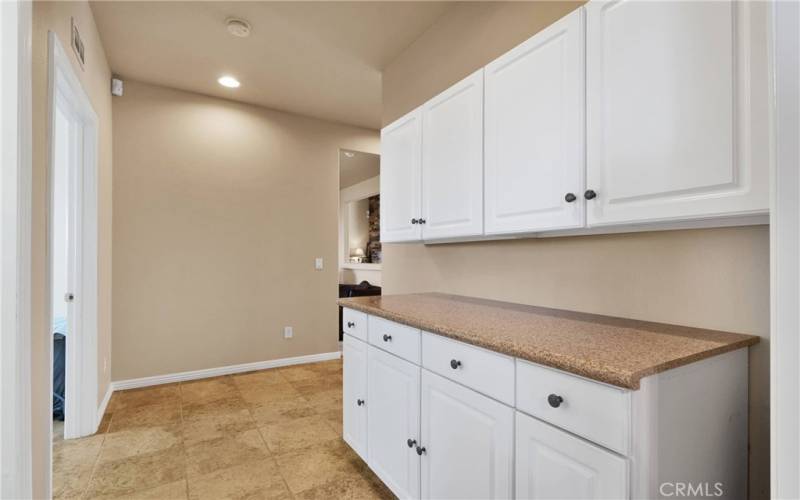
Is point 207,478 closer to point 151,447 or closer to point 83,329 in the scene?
point 151,447

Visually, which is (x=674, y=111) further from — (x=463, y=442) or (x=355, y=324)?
(x=355, y=324)

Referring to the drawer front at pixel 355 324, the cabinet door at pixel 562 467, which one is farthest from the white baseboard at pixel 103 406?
the cabinet door at pixel 562 467

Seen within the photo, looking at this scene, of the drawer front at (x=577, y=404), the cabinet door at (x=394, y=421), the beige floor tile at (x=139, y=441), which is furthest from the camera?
the beige floor tile at (x=139, y=441)

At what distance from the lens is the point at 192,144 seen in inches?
138

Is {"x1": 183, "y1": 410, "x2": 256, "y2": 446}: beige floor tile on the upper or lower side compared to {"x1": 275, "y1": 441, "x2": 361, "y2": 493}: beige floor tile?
lower

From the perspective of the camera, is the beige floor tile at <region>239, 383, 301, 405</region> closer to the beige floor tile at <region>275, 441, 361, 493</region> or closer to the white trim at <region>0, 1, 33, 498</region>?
the beige floor tile at <region>275, 441, 361, 493</region>

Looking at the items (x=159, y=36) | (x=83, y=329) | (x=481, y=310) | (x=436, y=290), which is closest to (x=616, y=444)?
(x=481, y=310)

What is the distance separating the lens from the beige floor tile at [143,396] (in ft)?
9.56

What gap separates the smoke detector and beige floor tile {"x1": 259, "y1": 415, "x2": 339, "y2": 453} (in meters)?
2.65

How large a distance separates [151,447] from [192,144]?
2522 millimetres

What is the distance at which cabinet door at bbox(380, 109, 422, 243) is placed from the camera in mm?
2137

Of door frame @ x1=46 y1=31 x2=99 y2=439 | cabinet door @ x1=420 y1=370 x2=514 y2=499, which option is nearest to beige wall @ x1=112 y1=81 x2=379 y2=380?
door frame @ x1=46 y1=31 x2=99 y2=439

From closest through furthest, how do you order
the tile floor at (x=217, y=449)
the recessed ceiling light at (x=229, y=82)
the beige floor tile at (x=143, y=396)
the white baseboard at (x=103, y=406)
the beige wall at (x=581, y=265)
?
the beige wall at (x=581, y=265) → the tile floor at (x=217, y=449) → the white baseboard at (x=103, y=406) → the beige floor tile at (x=143, y=396) → the recessed ceiling light at (x=229, y=82)

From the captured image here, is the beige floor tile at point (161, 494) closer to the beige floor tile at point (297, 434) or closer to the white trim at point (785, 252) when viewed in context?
the beige floor tile at point (297, 434)
